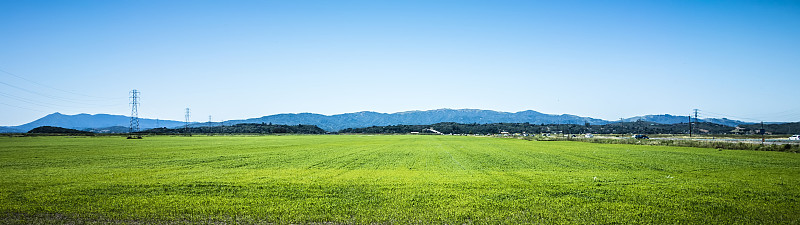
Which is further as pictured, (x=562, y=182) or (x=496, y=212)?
(x=562, y=182)

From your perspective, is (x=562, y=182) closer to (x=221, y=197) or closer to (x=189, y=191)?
(x=221, y=197)

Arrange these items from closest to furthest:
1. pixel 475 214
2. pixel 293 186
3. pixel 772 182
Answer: pixel 475 214, pixel 293 186, pixel 772 182

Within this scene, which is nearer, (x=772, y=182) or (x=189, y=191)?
(x=189, y=191)

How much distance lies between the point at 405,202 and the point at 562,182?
7837mm

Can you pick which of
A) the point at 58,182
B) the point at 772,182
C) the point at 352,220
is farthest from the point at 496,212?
the point at 58,182

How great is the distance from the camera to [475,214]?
412 inches

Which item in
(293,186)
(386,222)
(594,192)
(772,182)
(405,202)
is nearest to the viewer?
(386,222)

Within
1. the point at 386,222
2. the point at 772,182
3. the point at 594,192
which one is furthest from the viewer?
the point at 772,182

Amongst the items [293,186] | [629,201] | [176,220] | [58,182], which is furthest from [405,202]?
[58,182]

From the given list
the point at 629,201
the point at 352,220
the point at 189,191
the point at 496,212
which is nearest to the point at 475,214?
the point at 496,212

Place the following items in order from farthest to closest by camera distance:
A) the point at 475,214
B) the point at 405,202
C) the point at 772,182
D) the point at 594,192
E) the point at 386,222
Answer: the point at 772,182 < the point at 594,192 < the point at 405,202 < the point at 475,214 < the point at 386,222

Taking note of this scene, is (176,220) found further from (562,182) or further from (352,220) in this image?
(562,182)

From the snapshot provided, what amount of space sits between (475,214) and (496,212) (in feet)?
2.05

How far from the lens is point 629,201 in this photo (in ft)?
39.8
